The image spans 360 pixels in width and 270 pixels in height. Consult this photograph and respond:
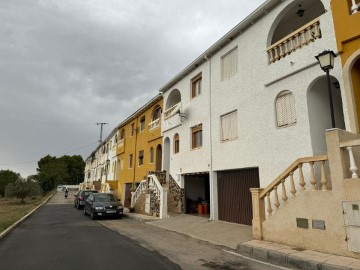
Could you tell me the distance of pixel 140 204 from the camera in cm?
1892

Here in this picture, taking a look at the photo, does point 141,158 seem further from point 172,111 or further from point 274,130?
point 274,130

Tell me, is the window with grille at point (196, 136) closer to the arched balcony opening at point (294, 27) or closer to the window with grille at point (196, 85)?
the window with grille at point (196, 85)

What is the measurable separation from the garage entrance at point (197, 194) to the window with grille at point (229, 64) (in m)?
5.89

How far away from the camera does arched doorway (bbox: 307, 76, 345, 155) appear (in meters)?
9.23

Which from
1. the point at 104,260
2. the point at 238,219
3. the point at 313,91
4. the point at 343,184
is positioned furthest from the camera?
the point at 238,219

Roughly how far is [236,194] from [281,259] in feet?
20.3

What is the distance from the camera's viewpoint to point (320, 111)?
9.56 metres

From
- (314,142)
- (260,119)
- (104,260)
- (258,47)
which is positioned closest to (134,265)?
(104,260)

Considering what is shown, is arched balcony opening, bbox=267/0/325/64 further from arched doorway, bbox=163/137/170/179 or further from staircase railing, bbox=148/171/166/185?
staircase railing, bbox=148/171/166/185

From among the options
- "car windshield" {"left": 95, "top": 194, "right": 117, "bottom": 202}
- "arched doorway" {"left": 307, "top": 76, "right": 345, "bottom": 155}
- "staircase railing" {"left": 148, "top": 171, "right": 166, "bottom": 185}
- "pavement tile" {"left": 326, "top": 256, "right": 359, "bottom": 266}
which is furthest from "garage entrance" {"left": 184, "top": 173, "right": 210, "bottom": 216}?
"pavement tile" {"left": 326, "top": 256, "right": 359, "bottom": 266}

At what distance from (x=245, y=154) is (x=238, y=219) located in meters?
2.91

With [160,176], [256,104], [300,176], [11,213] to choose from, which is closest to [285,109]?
[256,104]

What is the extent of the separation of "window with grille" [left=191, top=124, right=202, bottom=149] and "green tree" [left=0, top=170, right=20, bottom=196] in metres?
44.3

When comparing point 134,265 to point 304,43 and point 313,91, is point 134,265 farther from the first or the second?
point 304,43
